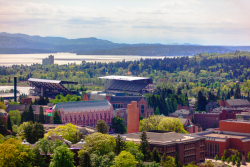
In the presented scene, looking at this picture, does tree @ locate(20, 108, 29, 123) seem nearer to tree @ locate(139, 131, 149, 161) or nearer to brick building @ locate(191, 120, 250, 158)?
tree @ locate(139, 131, 149, 161)

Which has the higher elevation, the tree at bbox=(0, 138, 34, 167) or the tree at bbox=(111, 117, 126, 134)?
the tree at bbox=(0, 138, 34, 167)

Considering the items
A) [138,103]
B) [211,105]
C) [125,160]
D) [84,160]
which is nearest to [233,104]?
[211,105]

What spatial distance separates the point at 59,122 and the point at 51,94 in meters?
50.2

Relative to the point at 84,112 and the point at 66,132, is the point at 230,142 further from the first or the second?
the point at 66,132

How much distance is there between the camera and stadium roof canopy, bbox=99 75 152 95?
153m

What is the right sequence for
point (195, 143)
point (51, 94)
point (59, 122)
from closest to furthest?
point (195, 143) → point (59, 122) → point (51, 94)

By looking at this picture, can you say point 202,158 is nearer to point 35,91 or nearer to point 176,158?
point 176,158

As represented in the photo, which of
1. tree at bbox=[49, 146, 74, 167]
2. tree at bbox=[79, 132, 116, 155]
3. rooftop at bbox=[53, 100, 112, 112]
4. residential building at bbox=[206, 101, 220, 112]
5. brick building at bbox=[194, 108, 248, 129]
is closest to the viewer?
tree at bbox=[49, 146, 74, 167]

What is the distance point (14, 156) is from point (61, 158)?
16.3 ft

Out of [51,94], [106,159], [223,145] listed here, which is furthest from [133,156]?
[51,94]

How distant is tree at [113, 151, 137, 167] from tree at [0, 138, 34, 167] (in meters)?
9.60

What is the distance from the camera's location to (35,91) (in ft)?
516

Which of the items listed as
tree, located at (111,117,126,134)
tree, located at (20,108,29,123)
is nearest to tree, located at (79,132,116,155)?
tree, located at (20,108,29,123)

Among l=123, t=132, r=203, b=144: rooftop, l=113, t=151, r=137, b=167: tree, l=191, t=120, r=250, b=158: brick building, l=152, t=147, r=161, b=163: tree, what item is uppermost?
l=113, t=151, r=137, b=167: tree
